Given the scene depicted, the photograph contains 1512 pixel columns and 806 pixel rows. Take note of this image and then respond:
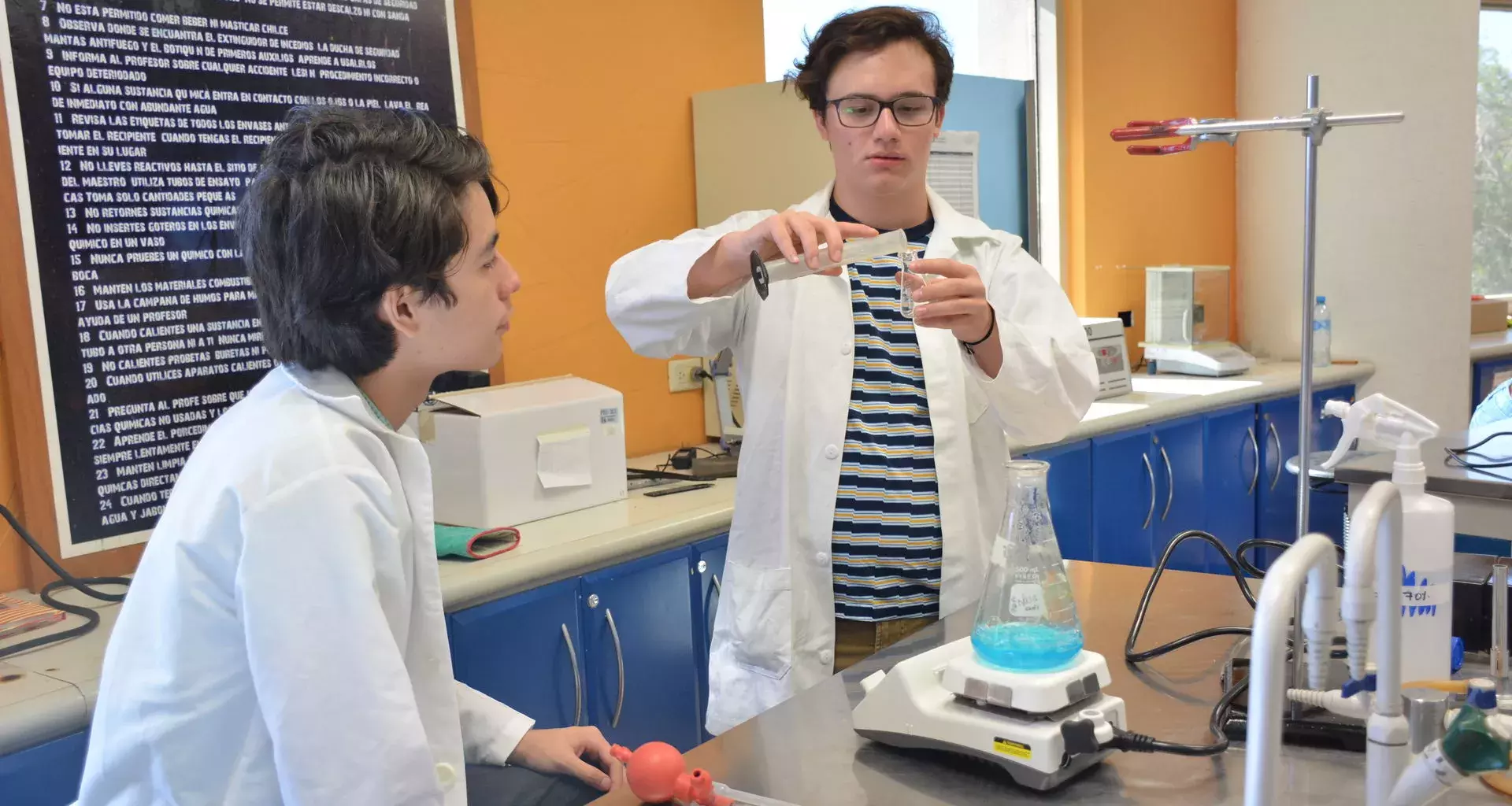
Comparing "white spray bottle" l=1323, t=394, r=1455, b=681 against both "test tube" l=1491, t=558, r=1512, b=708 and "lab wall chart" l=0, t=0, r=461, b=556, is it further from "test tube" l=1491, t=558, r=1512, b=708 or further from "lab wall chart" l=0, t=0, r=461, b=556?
"lab wall chart" l=0, t=0, r=461, b=556

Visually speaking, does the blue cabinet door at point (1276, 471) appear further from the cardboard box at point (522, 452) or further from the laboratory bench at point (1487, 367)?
the cardboard box at point (522, 452)

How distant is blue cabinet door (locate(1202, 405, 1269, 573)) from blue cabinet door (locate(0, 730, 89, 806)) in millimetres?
3165

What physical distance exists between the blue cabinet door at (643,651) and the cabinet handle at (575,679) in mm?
28

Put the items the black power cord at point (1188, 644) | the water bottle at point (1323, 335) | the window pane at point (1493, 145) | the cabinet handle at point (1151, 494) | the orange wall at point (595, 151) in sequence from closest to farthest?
the black power cord at point (1188, 644) < the orange wall at point (595, 151) < the cabinet handle at point (1151, 494) < the water bottle at point (1323, 335) < the window pane at point (1493, 145)

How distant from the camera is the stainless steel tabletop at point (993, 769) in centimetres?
111

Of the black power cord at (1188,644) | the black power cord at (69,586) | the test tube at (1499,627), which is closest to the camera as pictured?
the black power cord at (1188,644)

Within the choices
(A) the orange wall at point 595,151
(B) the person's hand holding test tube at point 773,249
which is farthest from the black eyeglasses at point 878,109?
(A) the orange wall at point 595,151

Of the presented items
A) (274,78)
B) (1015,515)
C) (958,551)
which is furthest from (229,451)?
(274,78)

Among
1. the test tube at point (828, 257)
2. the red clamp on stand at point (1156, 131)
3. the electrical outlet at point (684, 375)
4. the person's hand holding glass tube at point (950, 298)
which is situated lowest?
the electrical outlet at point (684, 375)

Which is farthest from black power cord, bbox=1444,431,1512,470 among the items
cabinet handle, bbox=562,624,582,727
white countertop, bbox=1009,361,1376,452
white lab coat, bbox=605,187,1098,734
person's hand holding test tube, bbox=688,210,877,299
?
cabinet handle, bbox=562,624,582,727

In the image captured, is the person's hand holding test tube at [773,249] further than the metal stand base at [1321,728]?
Yes

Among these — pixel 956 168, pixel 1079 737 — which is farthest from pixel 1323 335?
pixel 1079 737

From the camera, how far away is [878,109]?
1.85 metres

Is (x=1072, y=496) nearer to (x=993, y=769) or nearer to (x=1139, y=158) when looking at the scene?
(x=1139, y=158)
